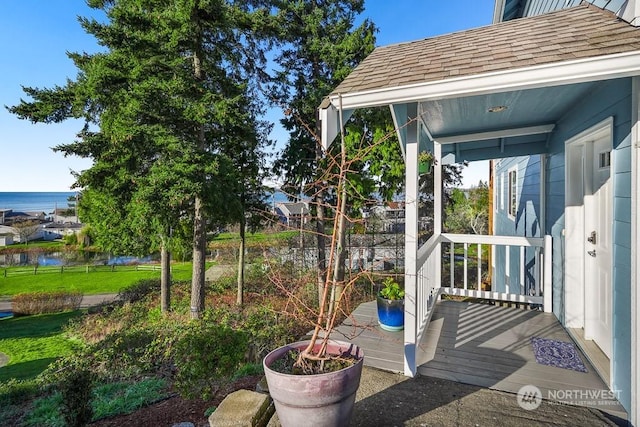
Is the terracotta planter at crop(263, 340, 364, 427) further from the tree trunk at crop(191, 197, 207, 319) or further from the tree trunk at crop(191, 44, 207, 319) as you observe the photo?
the tree trunk at crop(191, 197, 207, 319)

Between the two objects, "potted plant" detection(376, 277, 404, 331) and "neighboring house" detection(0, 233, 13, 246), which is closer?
"potted plant" detection(376, 277, 404, 331)

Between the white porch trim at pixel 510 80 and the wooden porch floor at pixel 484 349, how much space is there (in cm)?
174

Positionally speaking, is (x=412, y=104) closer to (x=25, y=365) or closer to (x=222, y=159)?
(x=222, y=159)

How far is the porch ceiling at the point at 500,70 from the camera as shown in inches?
82.2

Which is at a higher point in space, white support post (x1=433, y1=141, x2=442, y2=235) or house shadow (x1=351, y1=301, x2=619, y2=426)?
white support post (x1=433, y1=141, x2=442, y2=235)

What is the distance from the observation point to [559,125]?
402 cm

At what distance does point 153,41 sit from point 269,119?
11.9 feet

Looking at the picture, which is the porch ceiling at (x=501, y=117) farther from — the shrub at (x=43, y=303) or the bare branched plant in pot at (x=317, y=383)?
the shrub at (x=43, y=303)

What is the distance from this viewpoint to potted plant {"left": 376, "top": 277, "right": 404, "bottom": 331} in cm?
367

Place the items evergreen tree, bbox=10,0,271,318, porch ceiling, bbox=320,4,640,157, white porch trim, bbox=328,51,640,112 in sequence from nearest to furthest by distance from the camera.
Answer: white porch trim, bbox=328,51,640,112 < porch ceiling, bbox=320,4,640,157 < evergreen tree, bbox=10,0,271,318

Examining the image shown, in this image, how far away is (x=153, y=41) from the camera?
7.61 metres

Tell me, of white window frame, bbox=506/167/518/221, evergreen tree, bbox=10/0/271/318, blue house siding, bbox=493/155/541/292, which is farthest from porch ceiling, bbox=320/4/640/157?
evergreen tree, bbox=10/0/271/318

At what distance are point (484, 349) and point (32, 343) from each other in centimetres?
1387

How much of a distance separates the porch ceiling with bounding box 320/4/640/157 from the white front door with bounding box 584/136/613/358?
2.13 ft
